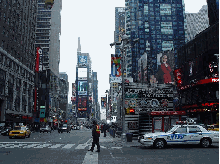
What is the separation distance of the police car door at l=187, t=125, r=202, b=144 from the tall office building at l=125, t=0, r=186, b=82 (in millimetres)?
142001

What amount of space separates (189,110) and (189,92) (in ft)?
13.3

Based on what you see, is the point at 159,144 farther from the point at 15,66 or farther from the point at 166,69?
the point at 166,69

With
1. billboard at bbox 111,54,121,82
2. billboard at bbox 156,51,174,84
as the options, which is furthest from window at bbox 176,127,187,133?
billboard at bbox 156,51,174,84

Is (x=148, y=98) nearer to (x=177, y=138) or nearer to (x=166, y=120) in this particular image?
(x=166, y=120)

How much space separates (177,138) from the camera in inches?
685

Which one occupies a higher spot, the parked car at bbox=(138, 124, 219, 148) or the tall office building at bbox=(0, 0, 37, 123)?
the tall office building at bbox=(0, 0, 37, 123)

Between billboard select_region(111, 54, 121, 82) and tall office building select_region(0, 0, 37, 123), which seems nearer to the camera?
billboard select_region(111, 54, 121, 82)

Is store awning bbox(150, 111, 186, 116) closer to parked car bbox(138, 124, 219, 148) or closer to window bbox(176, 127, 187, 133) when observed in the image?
parked car bbox(138, 124, 219, 148)

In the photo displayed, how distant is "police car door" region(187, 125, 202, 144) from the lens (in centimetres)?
1755

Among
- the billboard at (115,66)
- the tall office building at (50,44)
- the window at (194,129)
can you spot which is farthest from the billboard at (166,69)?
the window at (194,129)

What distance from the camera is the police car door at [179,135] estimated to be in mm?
17359

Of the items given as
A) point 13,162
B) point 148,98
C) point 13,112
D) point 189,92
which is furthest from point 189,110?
point 13,162

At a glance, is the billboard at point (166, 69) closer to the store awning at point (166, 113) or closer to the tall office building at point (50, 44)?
the tall office building at point (50, 44)

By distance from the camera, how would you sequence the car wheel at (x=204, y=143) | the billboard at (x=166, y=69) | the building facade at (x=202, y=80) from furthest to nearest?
1. the billboard at (x=166, y=69)
2. the building facade at (x=202, y=80)
3. the car wheel at (x=204, y=143)
